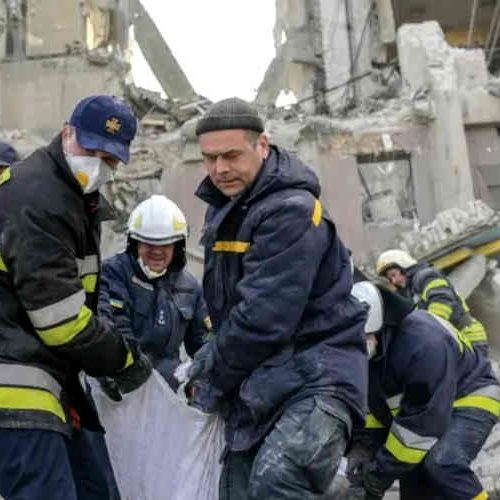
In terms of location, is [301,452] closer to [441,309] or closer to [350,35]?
[441,309]

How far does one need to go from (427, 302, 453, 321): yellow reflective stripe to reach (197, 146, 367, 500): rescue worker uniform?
3.25 metres

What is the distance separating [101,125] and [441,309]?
3.66 metres

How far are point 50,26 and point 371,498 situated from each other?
9.14m

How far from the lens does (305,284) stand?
7.97 feet

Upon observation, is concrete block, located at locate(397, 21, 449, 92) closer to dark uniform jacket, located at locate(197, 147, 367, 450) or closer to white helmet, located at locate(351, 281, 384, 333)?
white helmet, located at locate(351, 281, 384, 333)

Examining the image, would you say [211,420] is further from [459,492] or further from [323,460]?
[459,492]

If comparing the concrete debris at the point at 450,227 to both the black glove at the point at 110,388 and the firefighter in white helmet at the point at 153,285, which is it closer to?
the firefighter in white helmet at the point at 153,285

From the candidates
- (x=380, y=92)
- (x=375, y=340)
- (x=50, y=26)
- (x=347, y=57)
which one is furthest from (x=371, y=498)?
(x=347, y=57)

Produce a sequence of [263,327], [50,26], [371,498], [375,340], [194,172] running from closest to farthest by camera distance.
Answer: [263,327]
[375,340]
[371,498]
[194,172]
[50,26]

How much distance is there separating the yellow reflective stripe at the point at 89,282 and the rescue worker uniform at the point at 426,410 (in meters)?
1.43

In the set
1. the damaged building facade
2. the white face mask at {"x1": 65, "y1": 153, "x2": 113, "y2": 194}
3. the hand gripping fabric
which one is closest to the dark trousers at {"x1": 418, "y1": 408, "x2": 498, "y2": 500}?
the hand gripping fabric

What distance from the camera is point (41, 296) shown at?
8.36ft

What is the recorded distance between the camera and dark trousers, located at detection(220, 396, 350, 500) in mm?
2375

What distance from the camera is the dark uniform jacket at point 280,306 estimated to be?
7.97 ft
